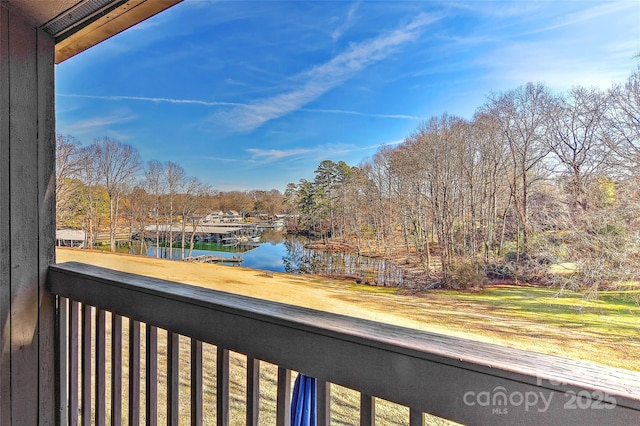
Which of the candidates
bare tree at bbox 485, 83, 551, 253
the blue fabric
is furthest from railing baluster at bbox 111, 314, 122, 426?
bare tree at bbox 485, 83, 551, 253

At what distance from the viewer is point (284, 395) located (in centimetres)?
65

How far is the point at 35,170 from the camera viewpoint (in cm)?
113

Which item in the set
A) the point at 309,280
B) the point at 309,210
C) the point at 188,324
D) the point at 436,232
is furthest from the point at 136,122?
the point at 436,232

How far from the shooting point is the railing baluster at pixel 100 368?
100 centimetres

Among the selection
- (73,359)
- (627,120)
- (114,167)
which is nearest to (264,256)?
(73,359)

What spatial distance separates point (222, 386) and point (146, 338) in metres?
0.27

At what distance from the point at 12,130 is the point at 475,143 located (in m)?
1.49

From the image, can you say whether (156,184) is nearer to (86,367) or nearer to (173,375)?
(86,367)

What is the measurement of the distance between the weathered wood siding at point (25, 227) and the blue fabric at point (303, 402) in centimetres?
95

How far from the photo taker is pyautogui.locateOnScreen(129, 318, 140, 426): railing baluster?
901 millimetres

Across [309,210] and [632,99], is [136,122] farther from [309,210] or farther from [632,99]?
[632,99]

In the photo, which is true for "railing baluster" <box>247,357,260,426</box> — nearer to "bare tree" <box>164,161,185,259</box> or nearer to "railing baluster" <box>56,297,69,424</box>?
"railing baluster" <box>56,297,69,424</box>

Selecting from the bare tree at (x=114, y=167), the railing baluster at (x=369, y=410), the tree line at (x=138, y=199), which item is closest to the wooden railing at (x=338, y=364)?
the railing baluster at (x=369, y=410)

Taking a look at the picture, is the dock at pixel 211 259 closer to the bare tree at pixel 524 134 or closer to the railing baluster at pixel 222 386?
the railing baluster at pixel 222 386
